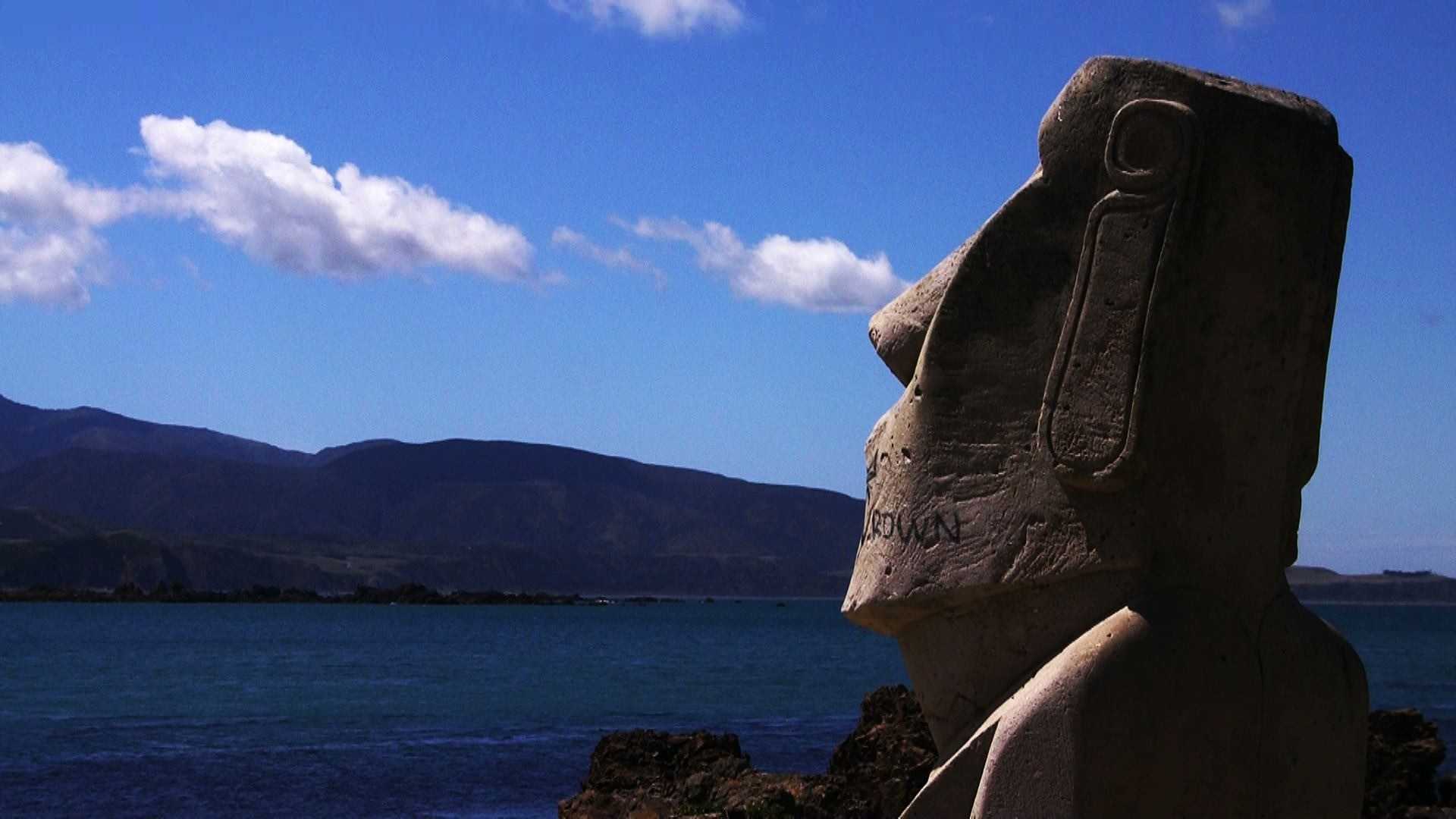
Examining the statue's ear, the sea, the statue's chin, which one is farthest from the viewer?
the sea

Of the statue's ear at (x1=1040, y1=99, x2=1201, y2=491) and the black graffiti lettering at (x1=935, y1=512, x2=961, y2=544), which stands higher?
the statue's ear at (x1=1040, y1=99, x2=1201, y2=491)

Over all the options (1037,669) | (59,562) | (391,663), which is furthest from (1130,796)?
(59,562)

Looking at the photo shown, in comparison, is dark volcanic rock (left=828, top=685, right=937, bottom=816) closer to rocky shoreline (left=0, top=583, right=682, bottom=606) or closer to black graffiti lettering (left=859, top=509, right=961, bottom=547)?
black graffiti lettering (left=859, top=509, right=961, bottom=547)

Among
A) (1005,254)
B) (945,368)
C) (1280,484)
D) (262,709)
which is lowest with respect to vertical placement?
(262,709)

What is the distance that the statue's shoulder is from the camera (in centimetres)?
470

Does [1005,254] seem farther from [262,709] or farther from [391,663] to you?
[391,663]

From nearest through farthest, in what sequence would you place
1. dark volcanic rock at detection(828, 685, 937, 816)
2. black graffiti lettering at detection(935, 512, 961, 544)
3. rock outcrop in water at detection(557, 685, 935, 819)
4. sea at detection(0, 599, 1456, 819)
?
black graffiti lettering at detection(935, 512, 961, 544), rock outcrop in water at detection(557, 685, 935, 819), dark volcanic rock at detection(828, 685, 937, 816), sea at detection(0, 599, 1456, 819)

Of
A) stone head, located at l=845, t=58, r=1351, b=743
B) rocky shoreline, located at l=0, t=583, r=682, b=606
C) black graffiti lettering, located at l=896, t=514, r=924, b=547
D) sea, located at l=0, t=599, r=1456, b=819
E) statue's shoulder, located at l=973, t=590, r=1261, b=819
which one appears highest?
rocky shoreline, located at l=0, t=583, r=682, b=606

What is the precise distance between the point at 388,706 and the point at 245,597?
89041 mm

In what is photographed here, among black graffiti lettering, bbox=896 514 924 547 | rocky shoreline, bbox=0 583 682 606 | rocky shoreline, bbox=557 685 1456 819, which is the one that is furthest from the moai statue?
rocky shoreline, bbox=0 583 682 606

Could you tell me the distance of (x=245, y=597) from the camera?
407 ft

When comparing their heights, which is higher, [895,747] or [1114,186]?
[1114,186]

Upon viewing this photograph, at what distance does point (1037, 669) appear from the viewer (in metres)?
4.98

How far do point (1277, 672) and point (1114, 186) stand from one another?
1.45 metres
